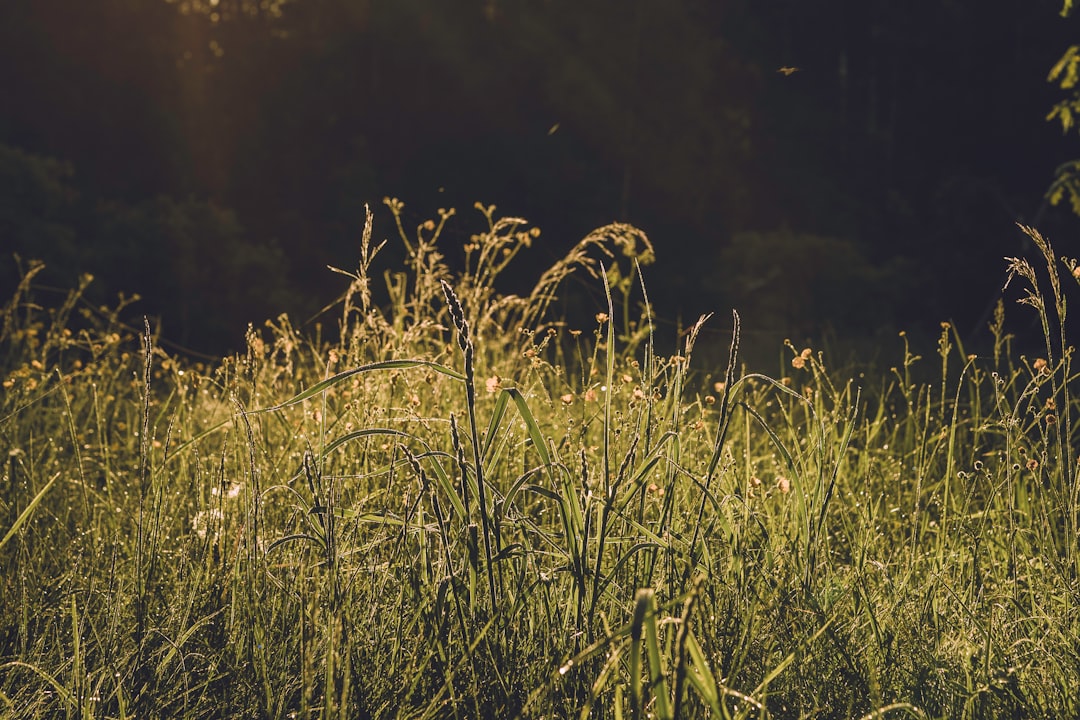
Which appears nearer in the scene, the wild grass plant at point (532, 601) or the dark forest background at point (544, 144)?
the wild grass plant at point (532, 601)

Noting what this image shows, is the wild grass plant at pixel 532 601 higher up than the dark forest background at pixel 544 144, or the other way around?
the dark forest background at pixel 544 144

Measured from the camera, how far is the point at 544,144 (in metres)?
15.7

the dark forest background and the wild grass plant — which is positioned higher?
the dark forest background

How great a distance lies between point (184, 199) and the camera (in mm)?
12438

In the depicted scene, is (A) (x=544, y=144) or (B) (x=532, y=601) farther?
(A) (x=544, y=144)

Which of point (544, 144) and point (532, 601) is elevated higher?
point (544, 144)

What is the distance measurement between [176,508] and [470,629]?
1.27 meters

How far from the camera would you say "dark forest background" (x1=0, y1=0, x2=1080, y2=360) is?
1116cm

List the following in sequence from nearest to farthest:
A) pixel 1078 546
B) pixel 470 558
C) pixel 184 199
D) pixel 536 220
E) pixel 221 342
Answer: pixel 470 558 → pixel 1078 546 → pixel 221 342 → pixel 184 199 → pixel 536 220

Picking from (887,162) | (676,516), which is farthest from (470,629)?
(887,162)

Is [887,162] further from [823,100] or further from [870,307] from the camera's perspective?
[870,307]

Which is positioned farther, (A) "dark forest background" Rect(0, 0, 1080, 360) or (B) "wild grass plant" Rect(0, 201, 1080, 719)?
(A) "dark forest background" Rect(0, 0, 1080, 360)

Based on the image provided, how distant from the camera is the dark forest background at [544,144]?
11.2 m

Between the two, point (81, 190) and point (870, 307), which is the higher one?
point (81, 190)
